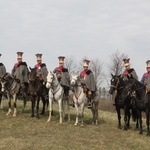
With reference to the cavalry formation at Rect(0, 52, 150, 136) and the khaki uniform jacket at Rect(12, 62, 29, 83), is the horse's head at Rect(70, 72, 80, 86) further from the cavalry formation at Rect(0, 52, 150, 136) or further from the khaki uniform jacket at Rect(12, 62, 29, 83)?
the khaki uniform jacket at Rect(12, 62, 29, 83)

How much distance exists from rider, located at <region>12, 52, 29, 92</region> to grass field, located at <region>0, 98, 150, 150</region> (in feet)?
6.47

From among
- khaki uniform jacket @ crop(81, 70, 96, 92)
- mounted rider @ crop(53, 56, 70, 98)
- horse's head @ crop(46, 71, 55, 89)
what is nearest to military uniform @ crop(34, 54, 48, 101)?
mounted rider @ crop(53, 56, 70, 98)

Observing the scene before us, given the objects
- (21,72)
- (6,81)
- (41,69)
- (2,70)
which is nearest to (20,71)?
(21,72)

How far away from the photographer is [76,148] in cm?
1147

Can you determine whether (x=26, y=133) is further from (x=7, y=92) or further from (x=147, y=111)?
(x=147, y=111)

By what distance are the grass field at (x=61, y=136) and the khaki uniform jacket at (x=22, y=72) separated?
2.20 meters

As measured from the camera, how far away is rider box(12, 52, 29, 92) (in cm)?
1727

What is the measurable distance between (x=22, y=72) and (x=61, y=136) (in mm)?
5637

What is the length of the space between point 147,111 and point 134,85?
1405 millimetres

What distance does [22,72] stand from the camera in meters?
17.2

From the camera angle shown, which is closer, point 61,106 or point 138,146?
point 138,146

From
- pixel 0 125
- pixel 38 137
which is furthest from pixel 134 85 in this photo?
pixel 0 125

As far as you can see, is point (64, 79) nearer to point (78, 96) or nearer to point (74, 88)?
point (74, 88)

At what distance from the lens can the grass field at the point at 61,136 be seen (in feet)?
38.4
